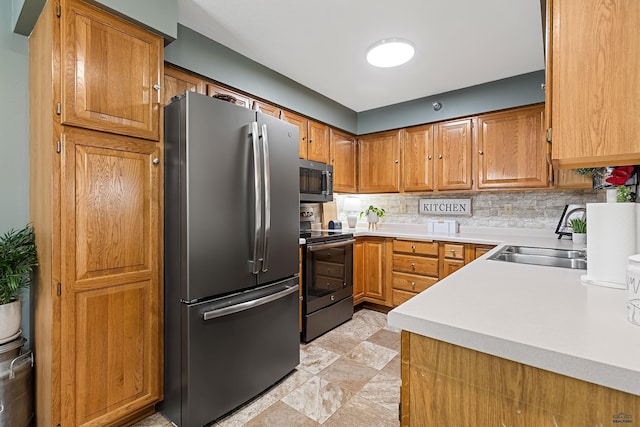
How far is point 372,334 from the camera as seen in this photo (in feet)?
9.35

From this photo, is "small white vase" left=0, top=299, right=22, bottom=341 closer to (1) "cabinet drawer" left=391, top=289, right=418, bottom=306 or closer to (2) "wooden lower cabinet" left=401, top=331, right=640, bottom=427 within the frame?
(2) "wooden lower cabinet" left=401, top=331, right=640, bottom=427

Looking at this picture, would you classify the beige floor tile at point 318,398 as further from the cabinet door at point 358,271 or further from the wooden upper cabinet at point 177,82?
the wooden upper cabinet at point 177,82

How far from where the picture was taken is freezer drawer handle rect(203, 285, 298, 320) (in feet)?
5.31

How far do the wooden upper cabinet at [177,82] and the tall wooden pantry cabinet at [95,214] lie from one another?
329mm

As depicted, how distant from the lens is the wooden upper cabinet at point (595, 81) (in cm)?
80

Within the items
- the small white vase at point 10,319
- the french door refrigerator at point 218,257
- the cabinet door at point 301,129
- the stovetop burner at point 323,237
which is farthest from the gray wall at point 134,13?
the stovetop burner at point 323,237

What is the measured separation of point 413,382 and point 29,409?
1.97 metres

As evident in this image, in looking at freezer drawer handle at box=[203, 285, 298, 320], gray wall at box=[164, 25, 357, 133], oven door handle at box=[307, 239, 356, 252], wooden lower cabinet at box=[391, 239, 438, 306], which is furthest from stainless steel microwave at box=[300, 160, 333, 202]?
freezer drawer handle at box=[203, 285, 298, 320]

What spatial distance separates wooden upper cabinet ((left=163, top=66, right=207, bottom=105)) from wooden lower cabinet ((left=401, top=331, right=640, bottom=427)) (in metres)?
2.11

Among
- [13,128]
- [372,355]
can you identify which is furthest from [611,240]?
[13,128]

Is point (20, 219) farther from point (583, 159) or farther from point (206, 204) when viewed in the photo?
point (583, 159)

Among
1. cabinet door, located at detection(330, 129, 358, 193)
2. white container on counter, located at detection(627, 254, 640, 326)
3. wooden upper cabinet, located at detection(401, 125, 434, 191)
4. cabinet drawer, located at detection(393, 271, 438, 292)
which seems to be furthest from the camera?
cabinet door, located at detection(330, 129, 358, 193)

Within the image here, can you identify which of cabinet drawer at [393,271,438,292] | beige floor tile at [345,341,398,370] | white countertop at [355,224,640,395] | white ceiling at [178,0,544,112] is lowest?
beige floor tile at [345,341,398,370]

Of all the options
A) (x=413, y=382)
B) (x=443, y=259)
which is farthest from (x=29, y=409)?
(x=443, y=259)
